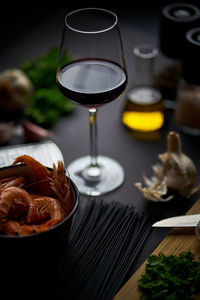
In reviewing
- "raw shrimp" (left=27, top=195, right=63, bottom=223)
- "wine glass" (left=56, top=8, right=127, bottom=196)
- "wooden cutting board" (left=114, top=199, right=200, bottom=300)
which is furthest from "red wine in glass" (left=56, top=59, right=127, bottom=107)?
"wooden cutting board" (left=114, top=199, right=200, bottom=300)

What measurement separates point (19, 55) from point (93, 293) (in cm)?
115

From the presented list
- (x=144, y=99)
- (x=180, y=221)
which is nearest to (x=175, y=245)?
(x=180, y=221)

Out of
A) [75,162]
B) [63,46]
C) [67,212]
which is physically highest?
[63,46]

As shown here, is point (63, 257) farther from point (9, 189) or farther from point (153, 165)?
point (153, 165)

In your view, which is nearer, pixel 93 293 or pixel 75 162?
pixel 93 293

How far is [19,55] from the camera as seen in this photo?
2.02 m

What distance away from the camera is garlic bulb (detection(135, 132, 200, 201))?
4.56ft

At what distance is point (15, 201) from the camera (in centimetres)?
Result: 116

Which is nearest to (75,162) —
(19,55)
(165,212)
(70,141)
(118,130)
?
(70,141)

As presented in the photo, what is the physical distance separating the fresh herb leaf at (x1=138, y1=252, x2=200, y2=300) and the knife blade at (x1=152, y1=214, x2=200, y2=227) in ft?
0.32

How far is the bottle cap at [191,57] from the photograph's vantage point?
151 cm

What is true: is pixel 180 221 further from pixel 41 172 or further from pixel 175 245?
pixel 41 172

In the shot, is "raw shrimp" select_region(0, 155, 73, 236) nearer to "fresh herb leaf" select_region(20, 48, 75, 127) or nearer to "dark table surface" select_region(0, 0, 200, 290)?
"dark table surface" select_region(0, 0, 200, 290)

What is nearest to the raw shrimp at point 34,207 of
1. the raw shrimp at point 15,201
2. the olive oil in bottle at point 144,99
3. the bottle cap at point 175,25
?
the raw shrimp at point 15,201
